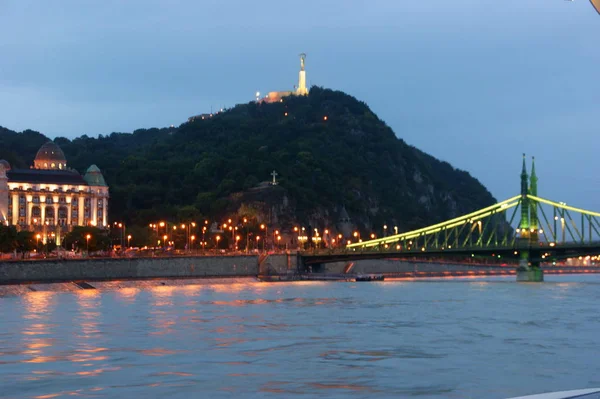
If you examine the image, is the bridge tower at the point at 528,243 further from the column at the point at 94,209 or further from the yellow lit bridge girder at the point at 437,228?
the column at the point at 94,209

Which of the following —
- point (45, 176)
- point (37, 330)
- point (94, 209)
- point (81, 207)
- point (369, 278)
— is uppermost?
point (45, 176)

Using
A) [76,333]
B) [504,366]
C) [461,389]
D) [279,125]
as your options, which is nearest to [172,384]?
[461,389]

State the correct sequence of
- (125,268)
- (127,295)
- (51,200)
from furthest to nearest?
1. (51,200)
2. (125,268)
3. (127,295)

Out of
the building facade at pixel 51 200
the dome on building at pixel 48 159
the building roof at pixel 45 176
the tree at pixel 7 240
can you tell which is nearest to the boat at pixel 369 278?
the building facade at pixel 51 200

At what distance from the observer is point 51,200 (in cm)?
11244

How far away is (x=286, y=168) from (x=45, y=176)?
141 ft

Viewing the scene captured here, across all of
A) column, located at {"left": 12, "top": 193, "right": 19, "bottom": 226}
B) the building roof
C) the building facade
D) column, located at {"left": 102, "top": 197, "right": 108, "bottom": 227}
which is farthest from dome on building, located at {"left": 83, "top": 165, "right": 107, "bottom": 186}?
column, located at {"left": 12, "top": 193, "right": 19, "bottom": 226}

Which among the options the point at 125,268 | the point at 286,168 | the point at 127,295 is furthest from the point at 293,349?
the point at 286,168

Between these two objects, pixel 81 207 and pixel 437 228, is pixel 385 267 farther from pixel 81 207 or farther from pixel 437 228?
pixel 81 207

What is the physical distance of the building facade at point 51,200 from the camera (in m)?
108

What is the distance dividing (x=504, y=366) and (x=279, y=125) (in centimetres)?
14607

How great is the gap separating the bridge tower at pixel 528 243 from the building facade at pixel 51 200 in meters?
47.7

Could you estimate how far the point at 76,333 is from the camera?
118ft

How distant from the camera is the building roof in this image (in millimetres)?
110812
